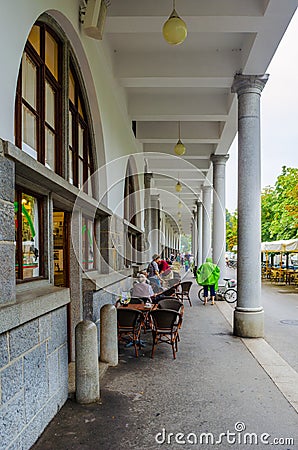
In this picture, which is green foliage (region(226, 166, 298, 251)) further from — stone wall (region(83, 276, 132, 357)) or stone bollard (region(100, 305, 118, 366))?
stone bollard (region(100, 305, 118, 366))

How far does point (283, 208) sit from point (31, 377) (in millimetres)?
25934

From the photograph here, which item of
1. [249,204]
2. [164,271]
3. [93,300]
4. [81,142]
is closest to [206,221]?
[164,271]

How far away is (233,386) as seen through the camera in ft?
18.7

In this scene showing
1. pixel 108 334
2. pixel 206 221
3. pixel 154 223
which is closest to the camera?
pixel 108 334

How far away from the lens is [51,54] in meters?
5.76

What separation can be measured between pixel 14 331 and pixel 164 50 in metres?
6.96

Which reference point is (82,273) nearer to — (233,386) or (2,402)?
(233,386)

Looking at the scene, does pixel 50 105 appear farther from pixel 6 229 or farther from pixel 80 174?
pixel 6 229

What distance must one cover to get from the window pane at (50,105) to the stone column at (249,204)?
407cm

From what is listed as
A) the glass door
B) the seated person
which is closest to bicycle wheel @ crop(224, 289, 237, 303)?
the seated person

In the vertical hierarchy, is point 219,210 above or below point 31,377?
above

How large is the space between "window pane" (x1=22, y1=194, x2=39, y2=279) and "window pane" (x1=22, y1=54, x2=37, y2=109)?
1.07 m

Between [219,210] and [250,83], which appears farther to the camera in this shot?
[219,210]

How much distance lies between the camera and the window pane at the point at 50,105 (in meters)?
5.63
